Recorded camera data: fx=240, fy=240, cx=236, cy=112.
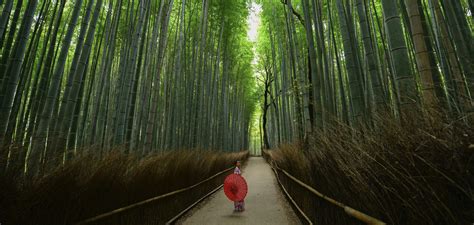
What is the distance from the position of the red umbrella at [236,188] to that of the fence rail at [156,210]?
684 millimetres

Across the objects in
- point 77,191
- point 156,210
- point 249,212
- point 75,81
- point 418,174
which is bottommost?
point 249,212

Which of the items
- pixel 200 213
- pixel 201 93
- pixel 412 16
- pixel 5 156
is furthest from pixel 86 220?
pixel 201 93

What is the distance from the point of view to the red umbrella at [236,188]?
369cm

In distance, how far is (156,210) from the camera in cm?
270

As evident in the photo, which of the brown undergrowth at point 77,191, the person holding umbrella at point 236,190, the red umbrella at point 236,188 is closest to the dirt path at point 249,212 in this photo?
the person holding umbrella at point 236,190

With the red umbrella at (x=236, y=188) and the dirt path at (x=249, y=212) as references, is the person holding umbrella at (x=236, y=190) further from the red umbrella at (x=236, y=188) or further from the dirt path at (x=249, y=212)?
the dirt path at (x=249, y=212)

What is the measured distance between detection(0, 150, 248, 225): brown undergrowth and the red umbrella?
4.46 feet

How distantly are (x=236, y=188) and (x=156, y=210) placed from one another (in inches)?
53.3

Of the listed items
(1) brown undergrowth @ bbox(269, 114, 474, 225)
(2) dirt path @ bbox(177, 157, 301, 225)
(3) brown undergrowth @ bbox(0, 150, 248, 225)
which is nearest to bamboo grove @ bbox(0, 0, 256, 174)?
(3) brown undergrowth @ bbox(0, 150, 248, 225)

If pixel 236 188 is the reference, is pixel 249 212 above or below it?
below

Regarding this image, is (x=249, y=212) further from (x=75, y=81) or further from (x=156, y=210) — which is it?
(x=75, y=81)

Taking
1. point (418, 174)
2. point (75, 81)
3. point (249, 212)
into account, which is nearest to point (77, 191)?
point (75, 81)

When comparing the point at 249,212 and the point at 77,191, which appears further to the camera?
the point at 249,212

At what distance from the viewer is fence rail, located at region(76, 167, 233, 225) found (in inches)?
69.0
